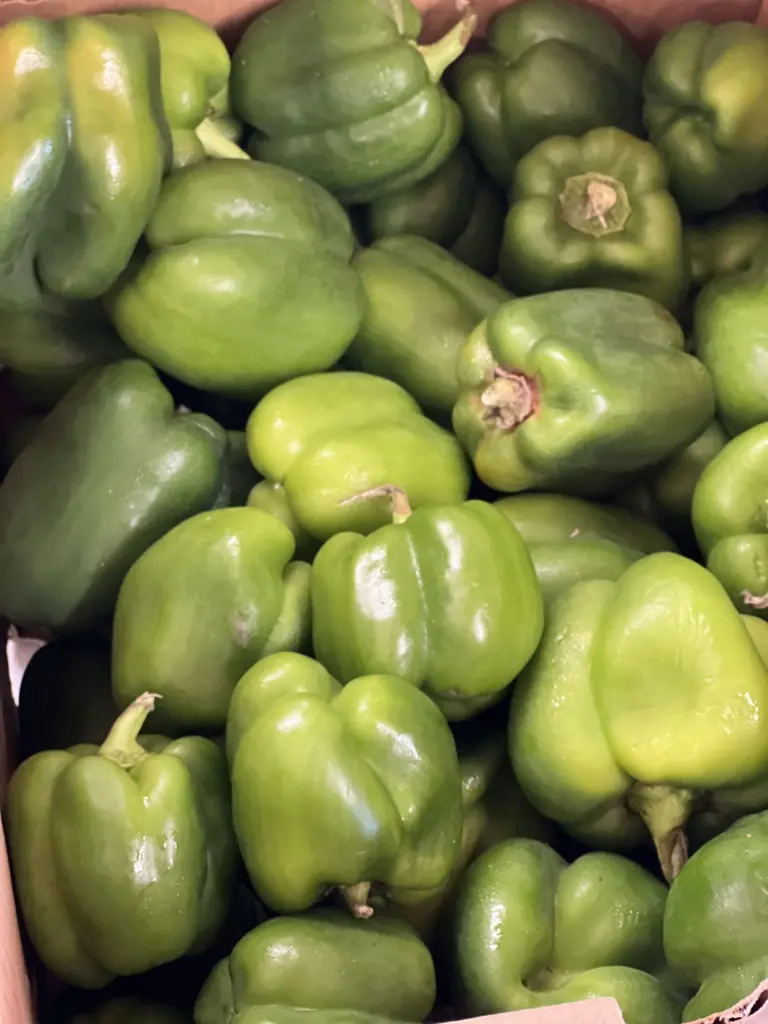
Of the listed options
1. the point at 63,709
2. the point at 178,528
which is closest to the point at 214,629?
the point at 178,528

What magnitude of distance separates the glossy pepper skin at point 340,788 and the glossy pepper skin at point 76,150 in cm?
44

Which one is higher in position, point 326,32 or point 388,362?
point 326,32

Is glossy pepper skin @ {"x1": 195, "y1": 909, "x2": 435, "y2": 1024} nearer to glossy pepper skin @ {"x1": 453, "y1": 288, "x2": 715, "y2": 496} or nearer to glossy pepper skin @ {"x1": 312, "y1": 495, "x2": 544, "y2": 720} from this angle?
glossy pepper skin @ {"x1": 312, "y1": 495, "x2": 544, "y2": 720}

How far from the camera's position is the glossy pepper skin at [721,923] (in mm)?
854

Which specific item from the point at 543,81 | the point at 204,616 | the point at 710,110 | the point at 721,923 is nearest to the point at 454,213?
the point at 543,81

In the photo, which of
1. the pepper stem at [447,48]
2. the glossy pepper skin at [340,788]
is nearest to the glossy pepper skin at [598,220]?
the pepper stem at [447,48]

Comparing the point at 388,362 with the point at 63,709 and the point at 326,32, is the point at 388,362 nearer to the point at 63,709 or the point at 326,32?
the point at 326,32

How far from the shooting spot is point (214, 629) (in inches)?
41.5

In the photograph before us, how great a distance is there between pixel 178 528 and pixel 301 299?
281 millimetres

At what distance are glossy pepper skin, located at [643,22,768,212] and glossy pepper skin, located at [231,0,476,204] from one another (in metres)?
0.26

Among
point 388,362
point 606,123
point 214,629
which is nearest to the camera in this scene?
point 214,629

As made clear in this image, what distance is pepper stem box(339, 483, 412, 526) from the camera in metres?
1.08

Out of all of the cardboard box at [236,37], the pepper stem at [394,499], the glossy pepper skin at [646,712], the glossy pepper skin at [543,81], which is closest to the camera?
the cardboard box at [236,37]

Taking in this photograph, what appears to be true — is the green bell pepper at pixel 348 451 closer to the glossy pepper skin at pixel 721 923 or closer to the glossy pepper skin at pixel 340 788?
the glossy pepper skin at pixel 340 788
